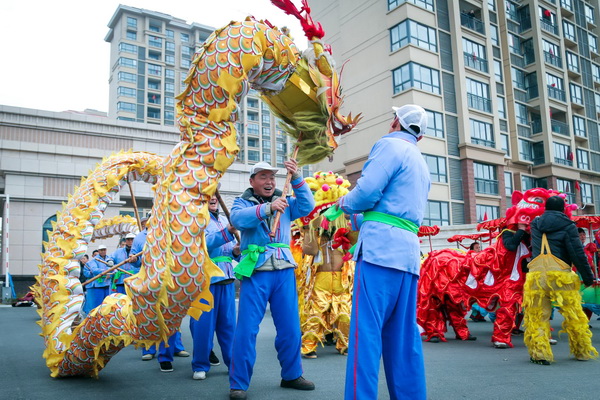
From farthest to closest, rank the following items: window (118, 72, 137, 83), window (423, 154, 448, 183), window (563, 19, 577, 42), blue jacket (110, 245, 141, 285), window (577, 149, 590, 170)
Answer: window (118, 72, 137, 83)
window (563, 19, 577, 42)
window (577, 149, 590, 170)
window (423, 154, 448, 183)
blue jacket (110, 245, 141, 285)

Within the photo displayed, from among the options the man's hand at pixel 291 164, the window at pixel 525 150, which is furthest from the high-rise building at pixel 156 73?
the man's hand at pixel 291 164

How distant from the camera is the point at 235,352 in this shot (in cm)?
402

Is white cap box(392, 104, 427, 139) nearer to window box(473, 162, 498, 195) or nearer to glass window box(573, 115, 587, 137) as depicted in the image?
window box(473, 162, 498, 195)

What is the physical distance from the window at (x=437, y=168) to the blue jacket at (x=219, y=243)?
20.3m

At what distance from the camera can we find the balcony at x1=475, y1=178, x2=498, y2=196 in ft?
86.9

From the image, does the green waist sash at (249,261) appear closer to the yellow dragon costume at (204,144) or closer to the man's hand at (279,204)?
the man's hand at (279,204)

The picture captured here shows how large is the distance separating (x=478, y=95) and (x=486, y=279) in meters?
22.9

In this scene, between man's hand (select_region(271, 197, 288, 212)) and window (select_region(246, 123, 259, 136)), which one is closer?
man's hand (select_region(271, 197, 288, 212))

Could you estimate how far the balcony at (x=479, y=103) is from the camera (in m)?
26.7

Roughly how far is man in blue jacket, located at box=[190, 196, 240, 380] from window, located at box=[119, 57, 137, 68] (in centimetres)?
5306

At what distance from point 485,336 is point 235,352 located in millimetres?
5188

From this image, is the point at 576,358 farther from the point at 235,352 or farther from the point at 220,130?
the point at 220,130

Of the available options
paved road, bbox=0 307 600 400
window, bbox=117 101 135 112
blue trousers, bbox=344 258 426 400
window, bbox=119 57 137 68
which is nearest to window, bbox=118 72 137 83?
window, bbox=119 57 137 68

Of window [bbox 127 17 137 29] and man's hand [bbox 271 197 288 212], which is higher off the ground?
window [bbox 127 17 137 29]
